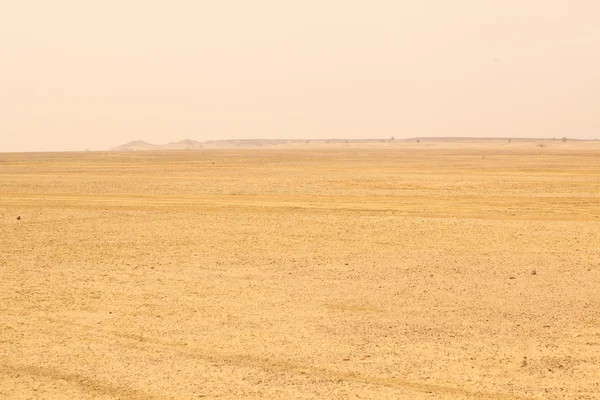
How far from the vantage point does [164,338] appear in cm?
902

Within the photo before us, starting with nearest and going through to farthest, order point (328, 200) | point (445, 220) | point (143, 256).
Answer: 1. point (143, 256)
2. point (445, 220)
3. point (328, 200)

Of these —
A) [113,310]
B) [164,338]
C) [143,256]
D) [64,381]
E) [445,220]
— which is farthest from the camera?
[445,220]

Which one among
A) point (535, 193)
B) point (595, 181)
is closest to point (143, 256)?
point (535, 193)

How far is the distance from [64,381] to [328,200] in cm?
1921

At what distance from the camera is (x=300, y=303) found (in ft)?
35.9

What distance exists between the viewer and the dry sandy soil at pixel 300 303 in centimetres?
753

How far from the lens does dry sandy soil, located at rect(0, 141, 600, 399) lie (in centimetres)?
753

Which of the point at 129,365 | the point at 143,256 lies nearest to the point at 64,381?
the point at 129,365

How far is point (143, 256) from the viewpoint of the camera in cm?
1492

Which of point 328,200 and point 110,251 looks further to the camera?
point 328,200

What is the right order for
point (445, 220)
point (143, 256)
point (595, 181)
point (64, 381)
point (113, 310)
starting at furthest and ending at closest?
1. point (595, 181)
2. point (445, 220)
3. point (143, 256)
4. point (113, 310)
5. point (64, 381)

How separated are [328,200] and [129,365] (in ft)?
61.3

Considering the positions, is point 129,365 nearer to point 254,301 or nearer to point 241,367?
point 241,367

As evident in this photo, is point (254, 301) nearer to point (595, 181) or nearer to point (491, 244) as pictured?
point (491, 244)
